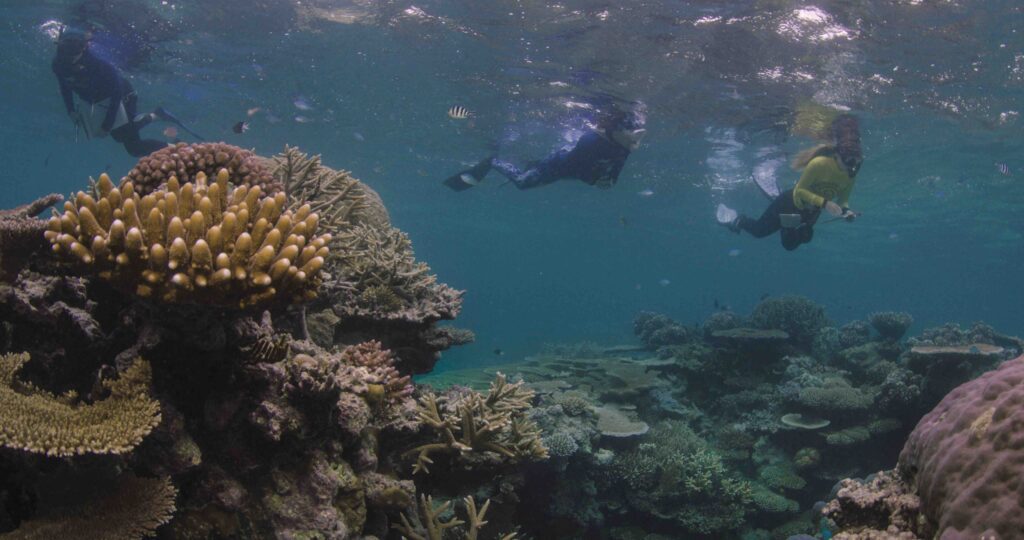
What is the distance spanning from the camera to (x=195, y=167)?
4.21 metres

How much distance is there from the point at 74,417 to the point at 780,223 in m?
14.3

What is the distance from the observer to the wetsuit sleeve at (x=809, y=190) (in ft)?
39.0

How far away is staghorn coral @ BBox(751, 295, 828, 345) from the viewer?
55.0ft

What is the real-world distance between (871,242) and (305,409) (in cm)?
6310

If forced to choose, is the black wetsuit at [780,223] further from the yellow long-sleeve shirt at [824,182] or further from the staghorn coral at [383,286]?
the staghorn coral at [383,286]

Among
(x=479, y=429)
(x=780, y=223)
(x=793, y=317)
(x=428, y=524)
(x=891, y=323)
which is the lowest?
(x=793, y=317)

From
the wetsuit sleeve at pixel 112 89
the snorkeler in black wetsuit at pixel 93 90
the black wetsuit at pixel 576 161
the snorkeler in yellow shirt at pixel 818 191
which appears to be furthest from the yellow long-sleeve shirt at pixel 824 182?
the wetsuit sleeve at pixel 112 89

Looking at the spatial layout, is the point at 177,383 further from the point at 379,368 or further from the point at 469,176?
the point at 469,176

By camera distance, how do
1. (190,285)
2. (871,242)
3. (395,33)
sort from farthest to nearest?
1. (871,242)
2. (395,33)
3. (190,285)

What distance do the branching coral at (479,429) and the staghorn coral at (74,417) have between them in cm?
220

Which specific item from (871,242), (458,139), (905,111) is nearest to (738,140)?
(905,111)

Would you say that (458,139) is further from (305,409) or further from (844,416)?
(305,409)

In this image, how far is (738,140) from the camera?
24312 mm

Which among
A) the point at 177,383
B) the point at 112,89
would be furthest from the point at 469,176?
the point at 177,383
